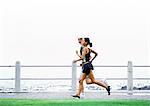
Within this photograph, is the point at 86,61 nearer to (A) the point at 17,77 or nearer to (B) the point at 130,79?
(B) the point at 130,79

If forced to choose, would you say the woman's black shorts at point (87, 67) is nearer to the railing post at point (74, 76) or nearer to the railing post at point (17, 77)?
the railing post at point (74, 76)

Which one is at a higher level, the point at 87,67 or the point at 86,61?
the point at 86,61

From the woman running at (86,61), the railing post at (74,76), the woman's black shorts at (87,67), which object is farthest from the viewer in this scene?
the railing post at (74,76)

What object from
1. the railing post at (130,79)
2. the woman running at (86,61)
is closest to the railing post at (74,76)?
the railing post at (130,79)

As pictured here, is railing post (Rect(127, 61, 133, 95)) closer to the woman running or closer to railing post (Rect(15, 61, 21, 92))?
railing post (Rect(15, 61, 21, 92))

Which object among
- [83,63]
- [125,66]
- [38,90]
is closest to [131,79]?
[125,66]

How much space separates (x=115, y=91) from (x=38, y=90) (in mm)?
2988

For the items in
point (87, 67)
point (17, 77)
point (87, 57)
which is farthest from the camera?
point (17, 77)

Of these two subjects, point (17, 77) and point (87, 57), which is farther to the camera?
point (17, 77)

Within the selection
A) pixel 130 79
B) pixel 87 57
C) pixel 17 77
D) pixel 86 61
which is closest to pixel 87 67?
pixel 86 61

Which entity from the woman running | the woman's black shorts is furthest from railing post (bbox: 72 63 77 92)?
the woman's black shorts

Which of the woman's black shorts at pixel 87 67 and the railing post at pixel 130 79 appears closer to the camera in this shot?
the woman's black shorts at pixel 87 67

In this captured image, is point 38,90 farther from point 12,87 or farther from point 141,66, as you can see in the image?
point 141,66

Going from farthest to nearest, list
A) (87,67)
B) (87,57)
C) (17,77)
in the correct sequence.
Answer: (17,77), (87,67), (87,57)
